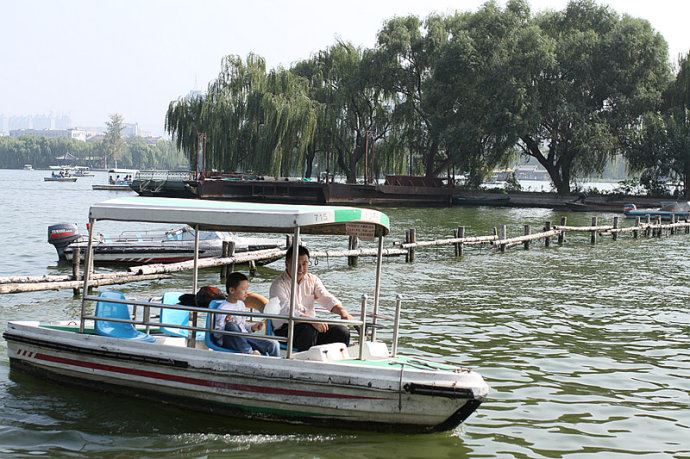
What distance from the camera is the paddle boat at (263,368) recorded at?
30.5 ft

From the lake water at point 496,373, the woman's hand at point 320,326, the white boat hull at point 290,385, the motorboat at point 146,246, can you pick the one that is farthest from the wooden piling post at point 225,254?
the woman's hand at point 320,326

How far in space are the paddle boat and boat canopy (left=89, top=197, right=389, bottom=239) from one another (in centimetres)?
1

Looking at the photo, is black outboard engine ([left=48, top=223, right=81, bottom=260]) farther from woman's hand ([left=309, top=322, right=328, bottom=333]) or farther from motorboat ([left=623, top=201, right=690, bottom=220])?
motorboat ([left=623, top=201, right=690, bottom=220])

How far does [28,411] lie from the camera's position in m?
10.3

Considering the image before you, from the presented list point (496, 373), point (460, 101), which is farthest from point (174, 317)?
point (460, 101)

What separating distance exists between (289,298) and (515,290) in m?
11.8

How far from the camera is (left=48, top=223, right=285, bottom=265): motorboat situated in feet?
82.0

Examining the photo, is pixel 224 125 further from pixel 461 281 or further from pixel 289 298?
pixel 289 298

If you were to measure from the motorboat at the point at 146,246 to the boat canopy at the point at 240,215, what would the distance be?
46.5 feet

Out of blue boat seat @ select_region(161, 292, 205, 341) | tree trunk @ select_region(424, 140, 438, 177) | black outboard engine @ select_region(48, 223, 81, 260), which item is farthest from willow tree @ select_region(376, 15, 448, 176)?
blue boat seat @ select_region(161, 292, 205, 341)

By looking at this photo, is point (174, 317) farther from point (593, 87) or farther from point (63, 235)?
point (593, 87)

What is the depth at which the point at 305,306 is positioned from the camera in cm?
1073

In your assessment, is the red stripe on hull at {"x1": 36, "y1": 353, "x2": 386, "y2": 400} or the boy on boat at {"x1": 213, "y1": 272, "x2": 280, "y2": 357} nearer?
the red stripe on hull at {"x1": 36, "y1": 353, "x2": 386, "y2": 400}

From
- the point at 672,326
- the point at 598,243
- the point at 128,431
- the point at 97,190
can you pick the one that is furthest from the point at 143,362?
the point at 97,190
